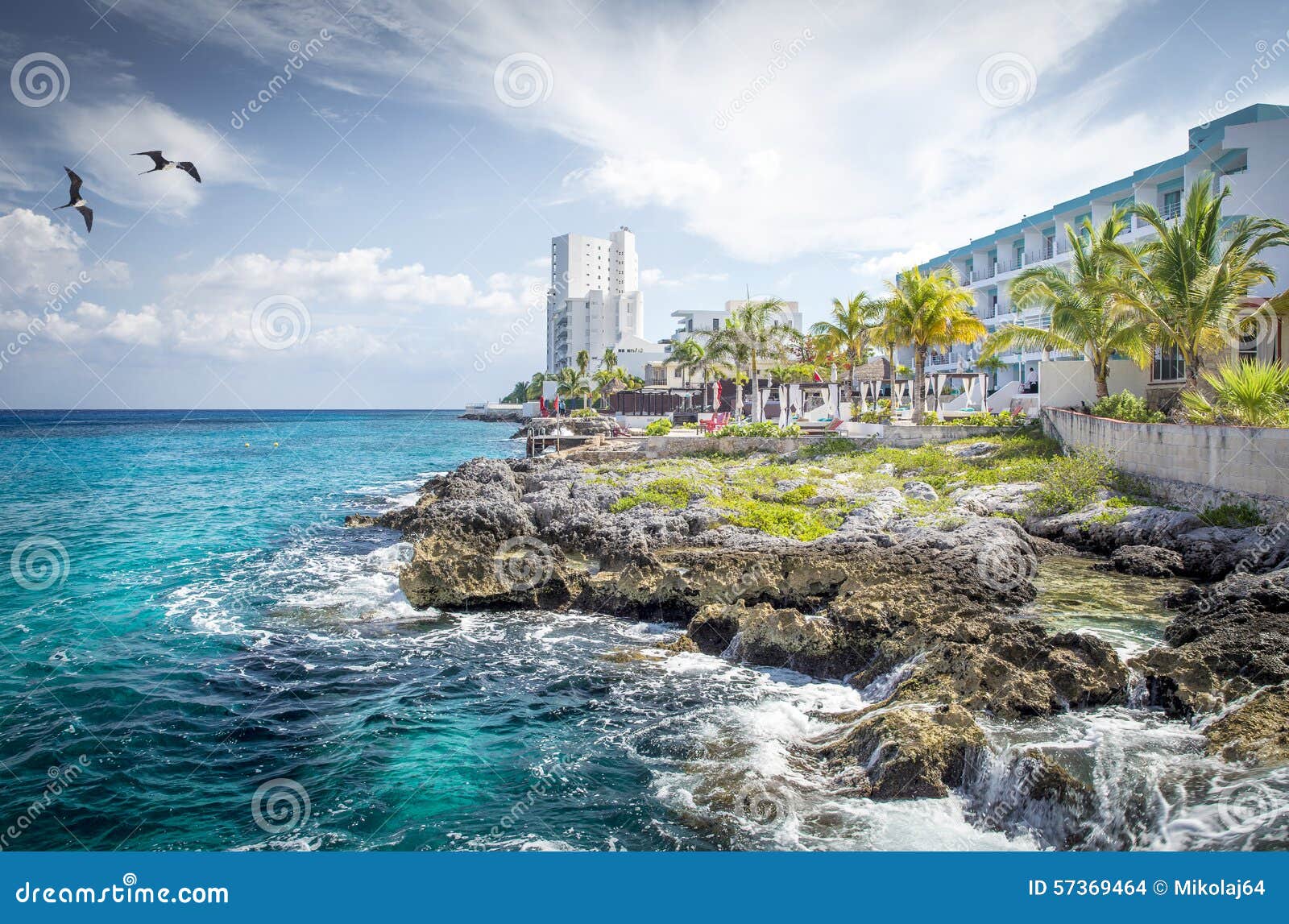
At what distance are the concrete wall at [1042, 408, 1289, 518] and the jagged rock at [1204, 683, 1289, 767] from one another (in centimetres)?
1000

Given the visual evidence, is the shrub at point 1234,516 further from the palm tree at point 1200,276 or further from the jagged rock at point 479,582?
the jagged rock at point 479,582

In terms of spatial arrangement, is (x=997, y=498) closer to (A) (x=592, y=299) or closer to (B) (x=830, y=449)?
(B) (x=830, y=449)

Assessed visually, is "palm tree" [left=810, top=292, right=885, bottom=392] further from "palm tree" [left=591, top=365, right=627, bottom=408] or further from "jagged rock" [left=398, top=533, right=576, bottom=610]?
"palm tree" [left=591, top=365, right=627, bottom=408]

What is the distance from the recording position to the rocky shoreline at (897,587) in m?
9.20

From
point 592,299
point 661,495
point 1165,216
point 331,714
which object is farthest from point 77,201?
point 592,299

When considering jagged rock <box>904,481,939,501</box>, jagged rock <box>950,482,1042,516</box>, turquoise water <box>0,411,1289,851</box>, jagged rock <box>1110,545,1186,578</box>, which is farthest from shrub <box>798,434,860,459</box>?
turquoise water <box>0,411,1289,851</box>

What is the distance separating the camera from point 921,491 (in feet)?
80.2

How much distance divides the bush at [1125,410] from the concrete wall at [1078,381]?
10.7ft

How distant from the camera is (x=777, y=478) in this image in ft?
92.1

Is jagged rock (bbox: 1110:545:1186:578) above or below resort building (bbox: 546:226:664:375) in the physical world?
below

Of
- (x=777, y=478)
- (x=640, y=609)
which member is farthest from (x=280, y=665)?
(x=777, y=478)

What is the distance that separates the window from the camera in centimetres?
2870

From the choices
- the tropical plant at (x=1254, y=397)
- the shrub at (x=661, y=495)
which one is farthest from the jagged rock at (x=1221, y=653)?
the shrub at (x=661, y=495)

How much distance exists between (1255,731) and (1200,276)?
58.6 feet
